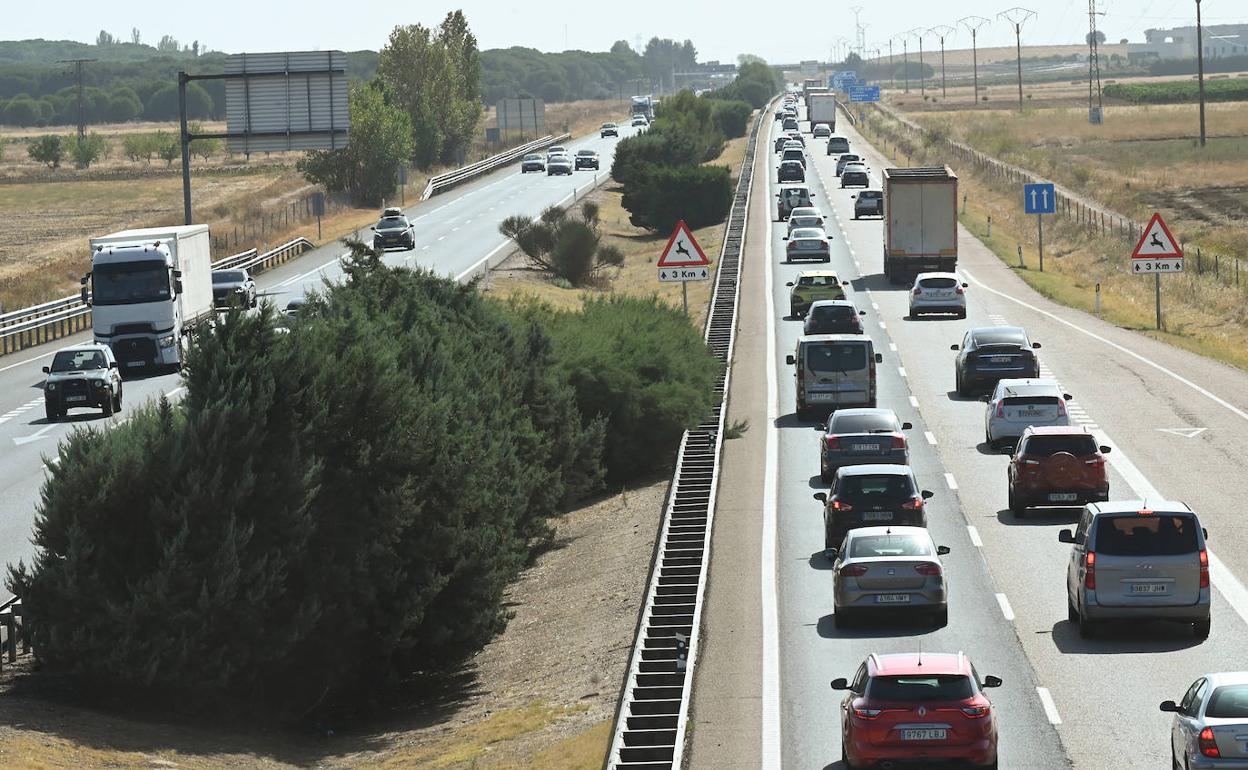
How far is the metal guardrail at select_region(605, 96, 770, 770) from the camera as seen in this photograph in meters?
18.0

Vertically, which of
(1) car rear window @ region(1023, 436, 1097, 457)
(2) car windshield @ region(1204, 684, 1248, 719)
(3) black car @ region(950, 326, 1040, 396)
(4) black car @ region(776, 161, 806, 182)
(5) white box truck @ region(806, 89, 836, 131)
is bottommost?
(2) car windshield @ region(1204, 684, 1248, 719)

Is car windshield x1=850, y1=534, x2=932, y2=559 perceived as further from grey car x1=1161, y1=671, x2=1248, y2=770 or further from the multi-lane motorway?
grey car x1=1161, y1=671, x2=1248, y2=770

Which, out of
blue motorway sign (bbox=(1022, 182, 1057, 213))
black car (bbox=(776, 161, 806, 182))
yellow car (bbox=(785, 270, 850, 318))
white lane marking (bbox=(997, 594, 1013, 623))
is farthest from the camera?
black car (bbox=(776, 161, 806, 182))

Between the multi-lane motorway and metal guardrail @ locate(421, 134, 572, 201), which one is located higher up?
metal guardrail @ locate(421, 134, 572, 201)

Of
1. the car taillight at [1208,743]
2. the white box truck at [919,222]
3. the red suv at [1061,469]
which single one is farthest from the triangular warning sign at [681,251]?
the car taillight at [1208,743]

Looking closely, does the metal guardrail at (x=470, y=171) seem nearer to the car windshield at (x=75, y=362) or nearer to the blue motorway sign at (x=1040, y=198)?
the blue motorway sign at (x=1040, y=198)

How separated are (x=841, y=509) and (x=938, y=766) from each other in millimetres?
11034

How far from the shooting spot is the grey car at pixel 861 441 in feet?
107

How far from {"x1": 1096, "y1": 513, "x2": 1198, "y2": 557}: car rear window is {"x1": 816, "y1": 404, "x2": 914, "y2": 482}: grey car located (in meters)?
10.8

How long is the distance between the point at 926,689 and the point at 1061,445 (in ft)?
45.3

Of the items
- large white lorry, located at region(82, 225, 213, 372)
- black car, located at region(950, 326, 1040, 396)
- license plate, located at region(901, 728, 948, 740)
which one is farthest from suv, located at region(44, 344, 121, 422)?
license plate, located at region(901, 728, 948, 740)

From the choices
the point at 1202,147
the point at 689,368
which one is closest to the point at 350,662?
the point at 689,368

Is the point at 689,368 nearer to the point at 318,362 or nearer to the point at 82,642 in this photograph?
the point at 318,362

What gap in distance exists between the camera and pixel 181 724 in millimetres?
21547
